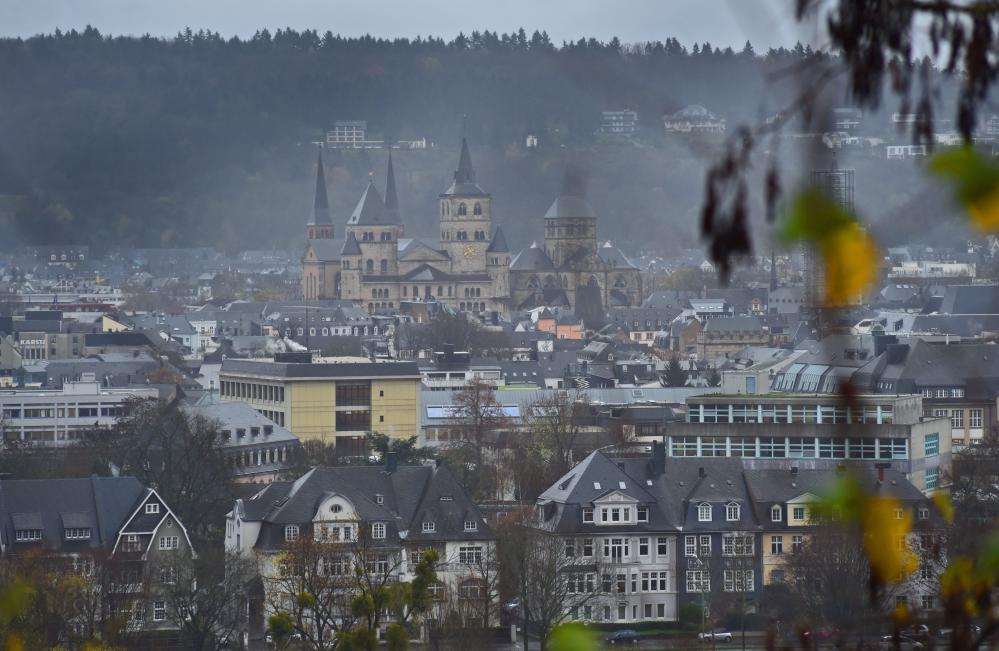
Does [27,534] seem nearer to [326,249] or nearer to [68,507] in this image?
[68,507]

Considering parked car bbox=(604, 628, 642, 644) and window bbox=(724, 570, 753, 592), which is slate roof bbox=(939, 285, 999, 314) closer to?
window bbox=(724, 570, 753, 592)

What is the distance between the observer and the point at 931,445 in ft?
149

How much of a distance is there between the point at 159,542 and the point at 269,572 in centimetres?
250

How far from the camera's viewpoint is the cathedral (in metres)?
147

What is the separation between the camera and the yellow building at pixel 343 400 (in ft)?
207

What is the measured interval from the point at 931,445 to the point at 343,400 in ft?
71.5

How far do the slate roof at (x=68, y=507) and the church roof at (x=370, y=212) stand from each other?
110m

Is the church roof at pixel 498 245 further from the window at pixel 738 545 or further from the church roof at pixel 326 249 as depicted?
the window at pixel 738 545

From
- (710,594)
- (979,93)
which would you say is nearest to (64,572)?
(710,594)

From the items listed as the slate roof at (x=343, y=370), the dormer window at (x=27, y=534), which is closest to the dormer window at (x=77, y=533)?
the dormer window at (x=27, y=534)

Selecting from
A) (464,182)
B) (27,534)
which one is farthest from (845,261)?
(464,182)

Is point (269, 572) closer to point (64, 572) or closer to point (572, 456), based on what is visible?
point (64, 572)

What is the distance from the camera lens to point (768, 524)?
39312 mm

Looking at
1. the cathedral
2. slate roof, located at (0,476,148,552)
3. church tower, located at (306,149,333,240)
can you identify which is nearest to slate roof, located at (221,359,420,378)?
slate roof, located at (0,476,148,552)
